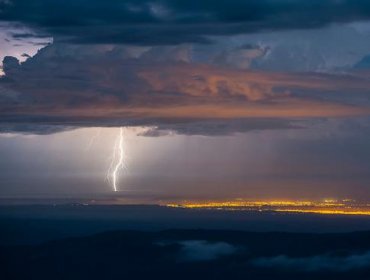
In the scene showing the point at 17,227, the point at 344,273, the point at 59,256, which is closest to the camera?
the point at 344,273

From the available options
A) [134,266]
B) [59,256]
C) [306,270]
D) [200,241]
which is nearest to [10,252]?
[59,256]

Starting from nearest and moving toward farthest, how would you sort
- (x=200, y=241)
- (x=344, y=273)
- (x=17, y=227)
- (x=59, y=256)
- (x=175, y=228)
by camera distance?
(x=344, y=273), (x=59, y=256), (x=200, y=241), (x=175, y=228), (x=17, y=227)

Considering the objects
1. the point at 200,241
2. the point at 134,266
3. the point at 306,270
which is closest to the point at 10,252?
the point at 134,266

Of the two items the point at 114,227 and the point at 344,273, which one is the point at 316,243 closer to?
the point at 344,273

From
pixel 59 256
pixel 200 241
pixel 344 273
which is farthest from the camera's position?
pixel 200 241

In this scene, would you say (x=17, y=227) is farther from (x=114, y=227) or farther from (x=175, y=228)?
(x=175, y=228)

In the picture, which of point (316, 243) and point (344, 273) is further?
point (316, 243)
